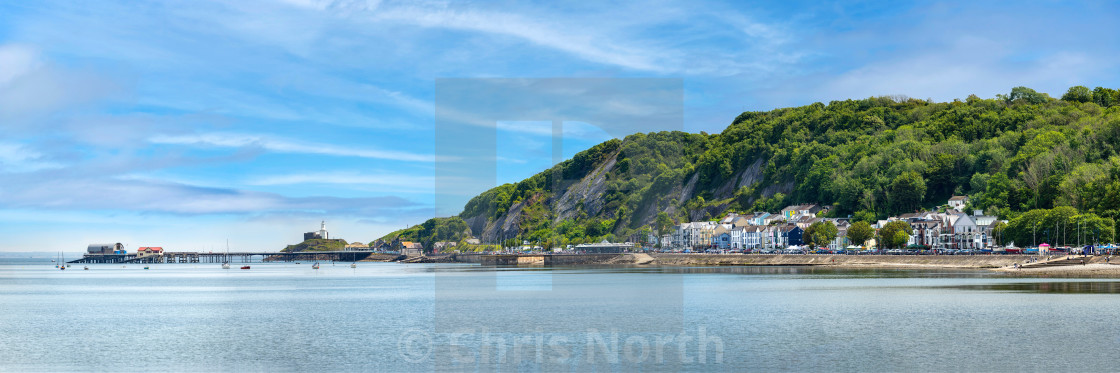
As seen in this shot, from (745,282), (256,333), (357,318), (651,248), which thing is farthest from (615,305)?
(651,248)

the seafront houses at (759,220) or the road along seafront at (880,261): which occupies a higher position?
the seafront houses at (759,220)

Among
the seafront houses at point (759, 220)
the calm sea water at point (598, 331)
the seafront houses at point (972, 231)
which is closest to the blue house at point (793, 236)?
the seafront houses at point (759, 220)

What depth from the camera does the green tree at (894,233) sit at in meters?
124

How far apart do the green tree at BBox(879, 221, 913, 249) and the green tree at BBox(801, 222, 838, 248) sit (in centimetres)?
991

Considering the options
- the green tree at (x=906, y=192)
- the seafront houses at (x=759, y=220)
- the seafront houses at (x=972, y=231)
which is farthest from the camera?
the seafront houses at (x=759, y=220)

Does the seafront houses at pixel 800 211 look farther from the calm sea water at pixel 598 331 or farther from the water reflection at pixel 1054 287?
the calm sea water at pixel 598 331

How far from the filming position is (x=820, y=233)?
139 metres

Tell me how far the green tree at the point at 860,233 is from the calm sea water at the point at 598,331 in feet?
206

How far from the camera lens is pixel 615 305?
2077 inches

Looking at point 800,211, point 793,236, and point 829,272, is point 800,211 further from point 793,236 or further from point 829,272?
point 829,272

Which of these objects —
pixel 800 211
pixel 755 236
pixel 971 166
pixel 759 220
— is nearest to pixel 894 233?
pixel 755 236

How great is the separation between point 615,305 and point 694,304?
4.67 metres

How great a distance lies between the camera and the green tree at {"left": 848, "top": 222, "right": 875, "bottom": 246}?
129m

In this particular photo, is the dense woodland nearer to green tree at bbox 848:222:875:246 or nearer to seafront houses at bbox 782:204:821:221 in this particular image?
seafront houses at bbox 782:204:821:221
